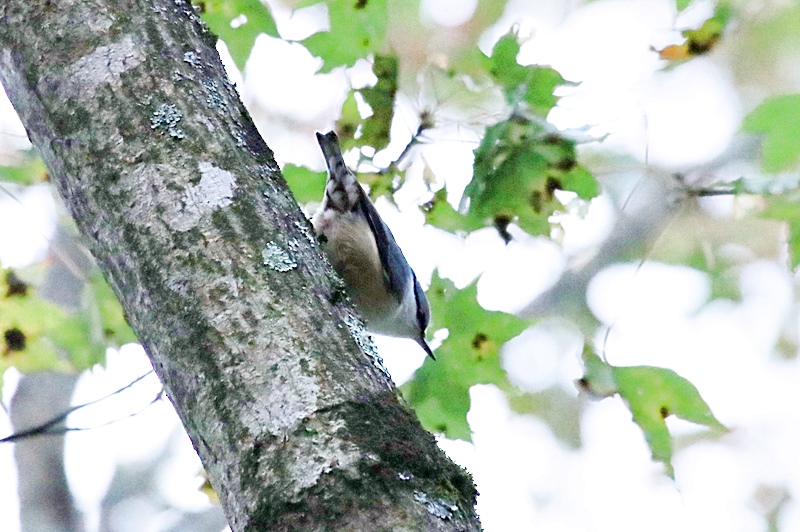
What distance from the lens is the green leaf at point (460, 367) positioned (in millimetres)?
2256

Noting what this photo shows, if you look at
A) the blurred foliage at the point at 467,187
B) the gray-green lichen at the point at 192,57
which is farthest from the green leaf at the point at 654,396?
the gray-green lichen at the point at 192,57

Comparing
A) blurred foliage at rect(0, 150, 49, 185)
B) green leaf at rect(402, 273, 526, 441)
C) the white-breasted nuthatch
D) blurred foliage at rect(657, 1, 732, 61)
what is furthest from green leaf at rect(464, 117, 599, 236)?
blurred foliage at rect(0, 150, 49, 185)

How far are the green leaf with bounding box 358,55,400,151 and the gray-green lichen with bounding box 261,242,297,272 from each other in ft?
4.19

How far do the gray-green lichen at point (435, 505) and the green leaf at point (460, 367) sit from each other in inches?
48.1

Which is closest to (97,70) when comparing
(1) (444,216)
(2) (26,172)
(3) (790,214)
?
(1) (444,216)

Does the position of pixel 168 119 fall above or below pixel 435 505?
above

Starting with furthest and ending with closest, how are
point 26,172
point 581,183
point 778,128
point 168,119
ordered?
point 26,172, point 581,183, point 778,128, point 168,119

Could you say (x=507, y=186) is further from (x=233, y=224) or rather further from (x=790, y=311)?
(x=790, y=311)

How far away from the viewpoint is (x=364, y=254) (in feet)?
9.43

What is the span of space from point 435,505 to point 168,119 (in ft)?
2.43

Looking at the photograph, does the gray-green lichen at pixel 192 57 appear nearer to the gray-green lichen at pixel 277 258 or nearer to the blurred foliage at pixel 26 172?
the gray-green lichen at pixel 277 258

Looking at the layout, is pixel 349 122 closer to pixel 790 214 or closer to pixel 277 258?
pixel 790 214

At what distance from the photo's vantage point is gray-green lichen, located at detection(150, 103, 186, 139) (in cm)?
133

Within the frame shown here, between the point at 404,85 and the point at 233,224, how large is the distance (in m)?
1.66
